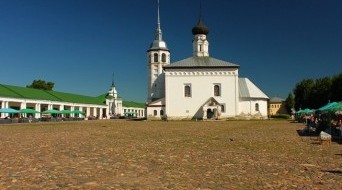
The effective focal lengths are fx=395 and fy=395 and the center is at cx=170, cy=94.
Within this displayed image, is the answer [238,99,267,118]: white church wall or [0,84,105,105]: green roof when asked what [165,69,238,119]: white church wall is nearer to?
[238,99,267,118]: white church wall

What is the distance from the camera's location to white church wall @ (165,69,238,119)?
6456cm

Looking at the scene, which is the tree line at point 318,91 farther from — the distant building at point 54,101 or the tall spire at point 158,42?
the distant building at point 54,101

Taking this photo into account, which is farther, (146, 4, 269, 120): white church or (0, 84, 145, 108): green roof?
(0, 84, 145, 108): green roof

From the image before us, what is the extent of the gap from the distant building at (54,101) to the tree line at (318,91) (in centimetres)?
5019

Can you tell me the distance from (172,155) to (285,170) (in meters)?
4.00

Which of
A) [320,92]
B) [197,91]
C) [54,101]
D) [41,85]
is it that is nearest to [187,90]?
[197,91]

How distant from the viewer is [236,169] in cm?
945

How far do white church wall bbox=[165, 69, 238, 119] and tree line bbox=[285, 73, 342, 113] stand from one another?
16301 millimetres

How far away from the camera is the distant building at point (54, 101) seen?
6689 cm

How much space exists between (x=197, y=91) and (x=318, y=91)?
2798 cm

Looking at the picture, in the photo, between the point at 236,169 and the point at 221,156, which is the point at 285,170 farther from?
the point at 221,156

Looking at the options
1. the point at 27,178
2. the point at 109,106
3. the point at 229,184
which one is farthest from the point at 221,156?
the point at 109,106

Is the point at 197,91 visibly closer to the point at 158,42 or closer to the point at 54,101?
the point at 158,42

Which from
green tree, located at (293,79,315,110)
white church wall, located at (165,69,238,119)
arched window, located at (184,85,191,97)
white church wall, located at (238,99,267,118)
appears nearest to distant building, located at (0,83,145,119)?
white church wall, located at (165,69,238,119)
